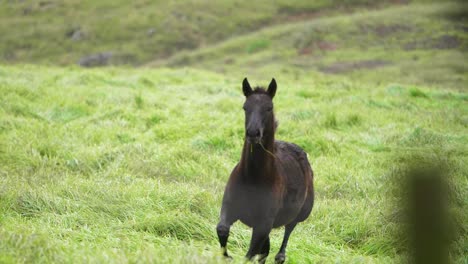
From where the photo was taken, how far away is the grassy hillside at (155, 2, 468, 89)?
36.6 metres

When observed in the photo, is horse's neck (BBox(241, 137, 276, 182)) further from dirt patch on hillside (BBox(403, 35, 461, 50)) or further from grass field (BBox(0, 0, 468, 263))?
dirt patch on hillside (BBox(403, 35, 461, 50))

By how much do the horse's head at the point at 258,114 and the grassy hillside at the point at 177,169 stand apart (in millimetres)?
975

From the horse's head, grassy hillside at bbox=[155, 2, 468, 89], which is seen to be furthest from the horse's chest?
grassy hillside at bbox=[155, 2, 468, 89]

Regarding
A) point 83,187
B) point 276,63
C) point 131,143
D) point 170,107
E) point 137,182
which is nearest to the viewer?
point 83,187

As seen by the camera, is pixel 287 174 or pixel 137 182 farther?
pixel 137 182

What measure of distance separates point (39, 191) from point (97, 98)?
27.4 feet

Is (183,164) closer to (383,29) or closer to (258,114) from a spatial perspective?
(258,114)

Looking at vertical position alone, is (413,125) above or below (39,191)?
below

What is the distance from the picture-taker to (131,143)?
9.29 m

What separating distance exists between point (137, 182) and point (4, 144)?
3.04 m

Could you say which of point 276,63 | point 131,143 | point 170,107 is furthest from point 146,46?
point 131,143

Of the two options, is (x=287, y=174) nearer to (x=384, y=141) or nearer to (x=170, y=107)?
(x=384, y=141)

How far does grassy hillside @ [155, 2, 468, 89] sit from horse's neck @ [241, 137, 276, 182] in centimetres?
2825

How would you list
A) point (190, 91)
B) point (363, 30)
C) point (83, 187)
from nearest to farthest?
1. point (83, 187)
2. point (190, 91)
3. point (363, 30)
